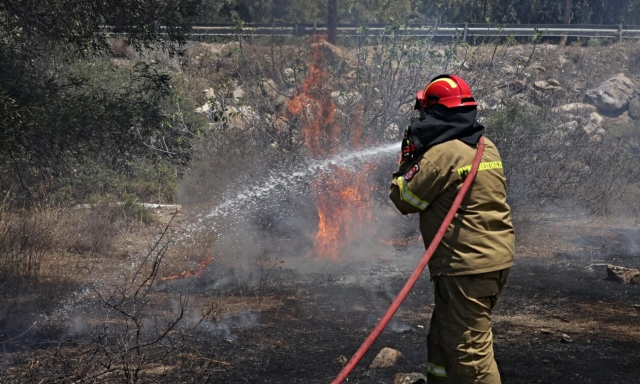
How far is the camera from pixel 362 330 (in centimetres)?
616

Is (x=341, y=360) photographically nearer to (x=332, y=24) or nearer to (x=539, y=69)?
(x=332, y=24)

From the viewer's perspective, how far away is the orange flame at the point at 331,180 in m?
10.3

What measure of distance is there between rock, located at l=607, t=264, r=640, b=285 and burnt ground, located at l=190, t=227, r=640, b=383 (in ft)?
0.55

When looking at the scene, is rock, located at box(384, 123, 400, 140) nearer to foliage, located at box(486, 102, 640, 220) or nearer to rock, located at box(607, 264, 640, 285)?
foliage, located at box(486, 102, 640, 220)

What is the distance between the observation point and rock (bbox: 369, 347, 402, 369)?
502 cm

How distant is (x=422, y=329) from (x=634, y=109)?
1766 cm

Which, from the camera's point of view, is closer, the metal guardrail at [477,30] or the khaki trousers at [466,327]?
the khaki trousers at [466,327]

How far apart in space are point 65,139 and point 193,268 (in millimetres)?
2804

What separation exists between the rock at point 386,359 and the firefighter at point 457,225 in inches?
46.9

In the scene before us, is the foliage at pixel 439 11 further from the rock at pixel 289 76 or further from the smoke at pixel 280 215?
the smoke at pixel 280 215

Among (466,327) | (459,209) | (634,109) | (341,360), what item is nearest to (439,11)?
(634,109)

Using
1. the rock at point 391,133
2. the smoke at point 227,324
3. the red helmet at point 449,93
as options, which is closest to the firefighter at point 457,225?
the red helmet at point 449,93

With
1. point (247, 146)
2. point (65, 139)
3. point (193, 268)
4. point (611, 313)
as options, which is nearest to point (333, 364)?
point (611, 313)

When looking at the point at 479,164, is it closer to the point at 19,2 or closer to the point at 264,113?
the point at 19,2
